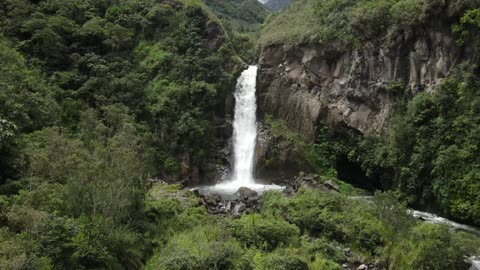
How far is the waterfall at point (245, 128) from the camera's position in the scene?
132ft

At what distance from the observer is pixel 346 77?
37406mm

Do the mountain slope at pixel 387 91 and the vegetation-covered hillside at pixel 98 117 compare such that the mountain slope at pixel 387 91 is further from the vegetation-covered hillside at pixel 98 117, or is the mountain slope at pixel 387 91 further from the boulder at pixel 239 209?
the boulder at pixel 239 209

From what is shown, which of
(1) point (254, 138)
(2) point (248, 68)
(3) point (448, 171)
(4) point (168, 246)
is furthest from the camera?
(2) point (248, 68)

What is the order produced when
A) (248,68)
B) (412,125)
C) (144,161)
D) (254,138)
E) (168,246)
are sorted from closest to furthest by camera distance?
1. (168,246)
2. (144,161)
3. (412,125)
4. (254,138)
5. (248,68)

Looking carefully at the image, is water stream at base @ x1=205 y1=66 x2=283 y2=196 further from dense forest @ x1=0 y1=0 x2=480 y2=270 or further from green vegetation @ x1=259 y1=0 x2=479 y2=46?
green vegetation @ x1=259 y1=0 x2=479 y2=46

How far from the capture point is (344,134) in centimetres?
3750

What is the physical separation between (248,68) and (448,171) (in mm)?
25107

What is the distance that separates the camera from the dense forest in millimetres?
18219

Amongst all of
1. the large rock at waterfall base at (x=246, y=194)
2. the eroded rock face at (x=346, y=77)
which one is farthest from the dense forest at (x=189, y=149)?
the large rock at waterfall base at (x=246, y=194)

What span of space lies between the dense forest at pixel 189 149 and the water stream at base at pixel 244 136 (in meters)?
1.17

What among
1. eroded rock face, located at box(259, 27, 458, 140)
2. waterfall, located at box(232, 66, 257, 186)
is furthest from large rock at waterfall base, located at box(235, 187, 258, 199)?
eroded rock face, located at box(259, 27, 458, 140)

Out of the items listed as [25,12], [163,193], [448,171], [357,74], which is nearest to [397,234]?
[448,171]

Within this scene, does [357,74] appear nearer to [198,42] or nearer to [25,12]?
[198,42]

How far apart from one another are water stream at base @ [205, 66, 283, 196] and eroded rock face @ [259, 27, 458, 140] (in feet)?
4.23
